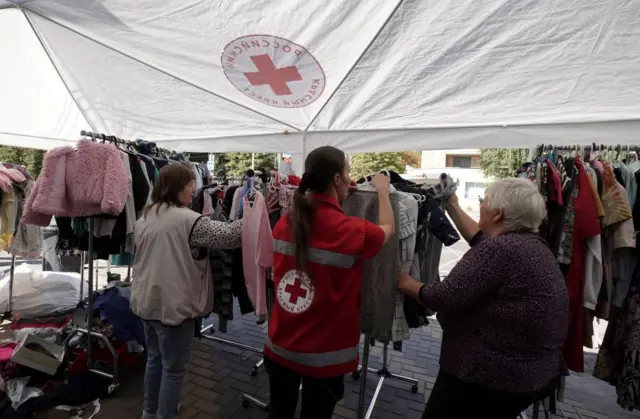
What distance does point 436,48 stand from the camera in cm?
215

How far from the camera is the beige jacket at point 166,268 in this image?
1.87 metres

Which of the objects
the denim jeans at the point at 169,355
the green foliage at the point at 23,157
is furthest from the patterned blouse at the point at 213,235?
the green foliage at the point at 23,157

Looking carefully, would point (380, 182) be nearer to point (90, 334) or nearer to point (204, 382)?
point (204, 382)

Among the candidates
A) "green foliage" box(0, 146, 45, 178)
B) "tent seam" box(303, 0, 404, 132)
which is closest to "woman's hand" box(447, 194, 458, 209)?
"tent seam" box(303, 0, 404, 132)

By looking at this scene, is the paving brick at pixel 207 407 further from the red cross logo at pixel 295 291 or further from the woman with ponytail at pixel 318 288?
the red cross logo at pixel 295 291

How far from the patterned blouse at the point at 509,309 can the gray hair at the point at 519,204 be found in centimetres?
5

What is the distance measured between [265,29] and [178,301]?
5.88ft

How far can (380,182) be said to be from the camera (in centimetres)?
169

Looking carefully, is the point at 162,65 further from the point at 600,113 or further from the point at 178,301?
the point at 600,113

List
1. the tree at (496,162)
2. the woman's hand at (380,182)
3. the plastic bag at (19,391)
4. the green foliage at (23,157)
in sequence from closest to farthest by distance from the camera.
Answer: the woman's hand at (380,182)
the plastic bag at (19,391)
the green foliage at (23,157)
the tree at (496,162)

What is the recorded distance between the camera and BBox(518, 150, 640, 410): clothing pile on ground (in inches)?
72.0

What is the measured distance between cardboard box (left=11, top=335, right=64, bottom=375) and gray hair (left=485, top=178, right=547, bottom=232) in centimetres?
341

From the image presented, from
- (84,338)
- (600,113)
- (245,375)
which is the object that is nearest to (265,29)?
(600,113)

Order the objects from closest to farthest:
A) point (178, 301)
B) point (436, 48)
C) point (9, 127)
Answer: point (178, 301) < point (436, 48) < point (9, 127)
